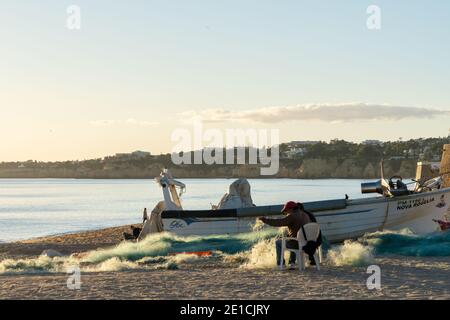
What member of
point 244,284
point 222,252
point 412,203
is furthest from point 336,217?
point 244,284

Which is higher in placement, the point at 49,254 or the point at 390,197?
the point at 390,197

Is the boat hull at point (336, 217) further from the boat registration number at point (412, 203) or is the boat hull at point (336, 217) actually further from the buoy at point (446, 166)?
the buoy at point (446, 166)

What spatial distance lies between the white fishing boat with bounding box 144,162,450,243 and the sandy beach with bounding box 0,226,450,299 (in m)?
5.55

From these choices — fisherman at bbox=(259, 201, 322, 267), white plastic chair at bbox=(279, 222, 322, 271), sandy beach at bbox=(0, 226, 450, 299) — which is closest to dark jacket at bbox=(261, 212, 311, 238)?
fisherman at bbox=(259, 201, 322, 267)

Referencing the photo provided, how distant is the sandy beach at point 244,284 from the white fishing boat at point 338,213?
5.55 metres

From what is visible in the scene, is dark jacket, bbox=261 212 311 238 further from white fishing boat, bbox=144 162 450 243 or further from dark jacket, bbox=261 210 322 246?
white fishing boat, bbox=144 162 450 243

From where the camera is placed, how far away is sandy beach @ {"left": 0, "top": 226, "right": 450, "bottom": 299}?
38.0 ft

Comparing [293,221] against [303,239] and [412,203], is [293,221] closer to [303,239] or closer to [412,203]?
[303,239]

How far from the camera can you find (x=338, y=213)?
73.7ft
